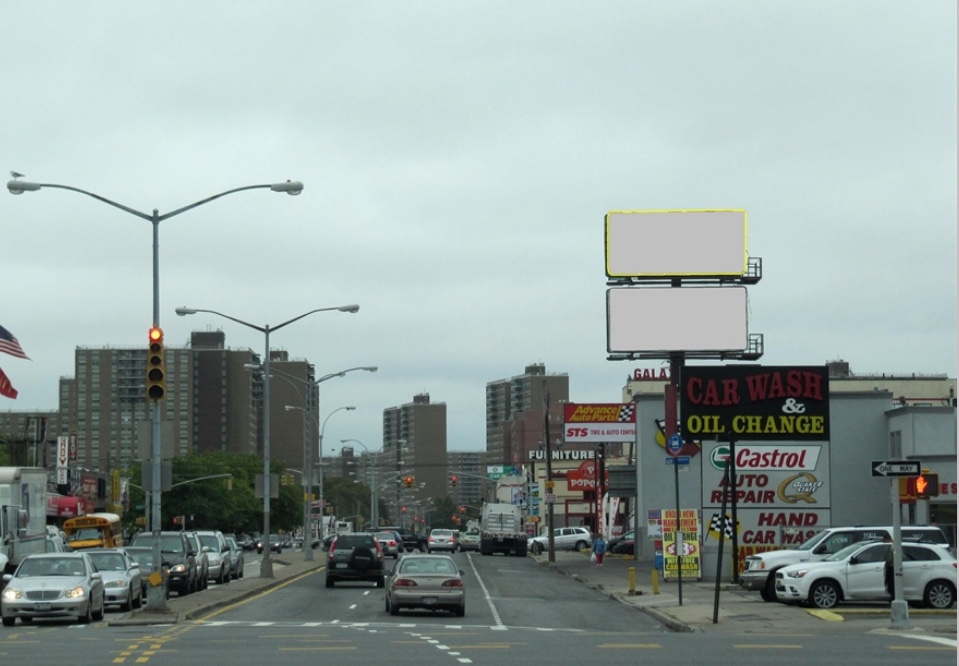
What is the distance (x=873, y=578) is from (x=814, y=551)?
3907 millimetres

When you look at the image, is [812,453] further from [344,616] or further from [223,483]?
[223,483]

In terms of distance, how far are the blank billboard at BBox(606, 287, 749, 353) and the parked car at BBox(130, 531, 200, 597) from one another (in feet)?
82.5

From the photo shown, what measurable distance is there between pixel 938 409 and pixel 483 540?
114 ft

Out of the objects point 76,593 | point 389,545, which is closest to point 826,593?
point 76,593

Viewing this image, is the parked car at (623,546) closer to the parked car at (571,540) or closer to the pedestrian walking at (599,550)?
the pedestrian walking at (599,550)

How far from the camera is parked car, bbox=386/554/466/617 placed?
100 feet

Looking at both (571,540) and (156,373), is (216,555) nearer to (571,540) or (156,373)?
(156,373)

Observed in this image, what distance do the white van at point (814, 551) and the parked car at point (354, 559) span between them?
12.5 metres

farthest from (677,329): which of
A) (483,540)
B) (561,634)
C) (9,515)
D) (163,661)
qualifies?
(163,661)

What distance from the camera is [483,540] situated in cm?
8394

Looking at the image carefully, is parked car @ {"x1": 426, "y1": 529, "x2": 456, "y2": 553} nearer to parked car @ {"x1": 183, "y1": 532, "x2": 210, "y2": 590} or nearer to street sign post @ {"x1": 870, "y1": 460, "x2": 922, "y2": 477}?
parked car @ {"x1": 183, "y1": 532, "x2": 210, "y2": 590}

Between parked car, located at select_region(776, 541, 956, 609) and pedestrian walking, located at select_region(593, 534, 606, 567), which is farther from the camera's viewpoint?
pedestrian walking, located at select_region(593, 534, 606, 567)

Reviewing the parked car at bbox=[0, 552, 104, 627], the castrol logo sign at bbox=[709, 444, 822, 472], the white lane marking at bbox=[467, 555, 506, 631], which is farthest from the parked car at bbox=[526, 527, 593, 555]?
the parked car at bbox=[0, 552, 104, 627]

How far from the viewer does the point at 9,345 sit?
4512cm
